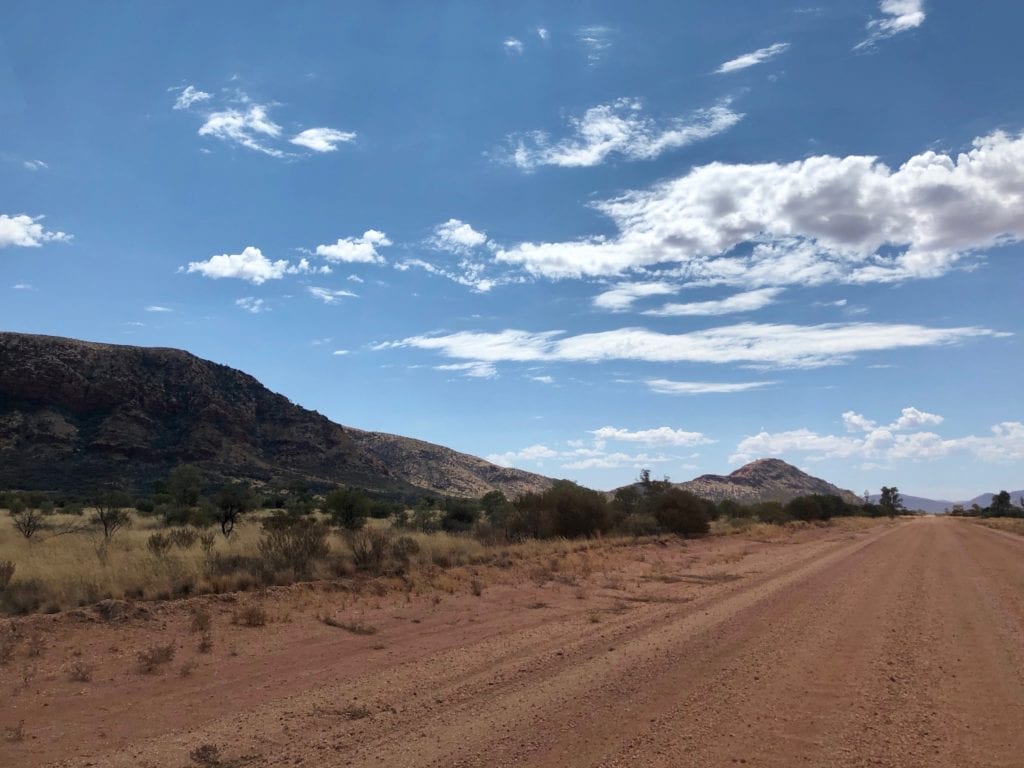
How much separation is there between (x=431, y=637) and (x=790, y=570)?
1492 centimetres

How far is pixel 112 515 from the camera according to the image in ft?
104

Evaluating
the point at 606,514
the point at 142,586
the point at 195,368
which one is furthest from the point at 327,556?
the point at 195,368

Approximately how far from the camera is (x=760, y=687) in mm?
8828

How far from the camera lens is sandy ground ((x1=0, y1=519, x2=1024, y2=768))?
22.5 ft

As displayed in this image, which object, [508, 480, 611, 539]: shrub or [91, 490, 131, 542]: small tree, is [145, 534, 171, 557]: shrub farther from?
[508, 480, 611, 539]: shrub

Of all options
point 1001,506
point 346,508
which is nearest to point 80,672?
point 346,508

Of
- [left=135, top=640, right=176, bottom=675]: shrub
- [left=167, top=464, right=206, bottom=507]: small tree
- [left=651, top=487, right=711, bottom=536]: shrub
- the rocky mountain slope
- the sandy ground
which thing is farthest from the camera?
the rocky mountain slope

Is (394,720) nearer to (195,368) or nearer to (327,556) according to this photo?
(327,556)

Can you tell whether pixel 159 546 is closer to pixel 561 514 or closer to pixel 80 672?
pixel 80 672

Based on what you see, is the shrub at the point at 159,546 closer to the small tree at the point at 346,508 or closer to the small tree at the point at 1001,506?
the small tree at the point at 346,508

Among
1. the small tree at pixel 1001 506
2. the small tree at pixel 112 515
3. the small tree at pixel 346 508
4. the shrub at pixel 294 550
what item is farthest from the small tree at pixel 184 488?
the small tree at pixel 1001 506

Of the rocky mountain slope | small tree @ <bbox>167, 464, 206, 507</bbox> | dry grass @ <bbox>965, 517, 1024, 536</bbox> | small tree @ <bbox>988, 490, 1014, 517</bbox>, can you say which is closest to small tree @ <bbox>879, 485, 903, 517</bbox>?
small tree @ <bbox>988, 490, 1014, 517</bbox>

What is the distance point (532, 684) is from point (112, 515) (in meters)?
28.4

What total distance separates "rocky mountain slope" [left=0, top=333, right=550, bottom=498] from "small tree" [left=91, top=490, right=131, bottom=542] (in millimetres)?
22718
